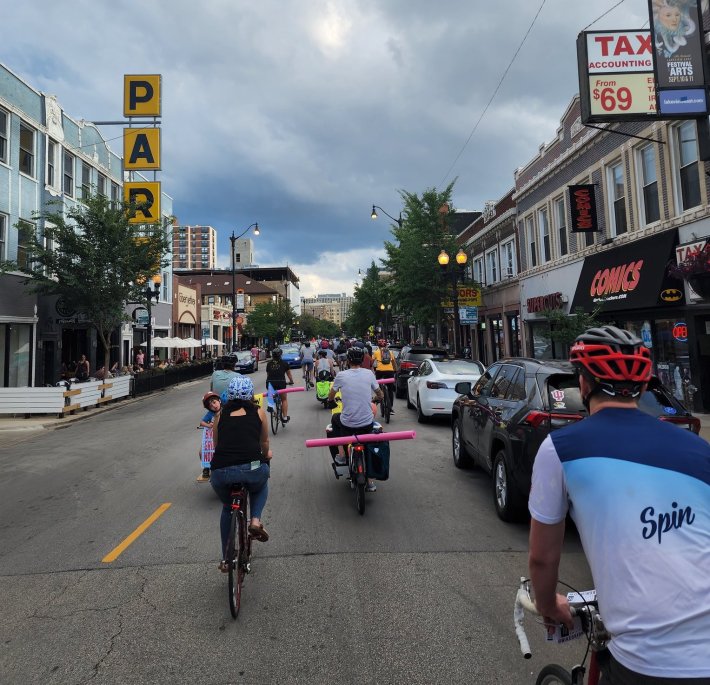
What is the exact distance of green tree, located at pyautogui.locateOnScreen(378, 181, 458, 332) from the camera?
26062 mm

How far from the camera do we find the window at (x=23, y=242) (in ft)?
63.7

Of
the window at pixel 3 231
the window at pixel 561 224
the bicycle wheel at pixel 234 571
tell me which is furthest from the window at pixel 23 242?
the window at pixel 561 224

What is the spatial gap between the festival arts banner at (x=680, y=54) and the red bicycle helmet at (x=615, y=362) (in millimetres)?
11461

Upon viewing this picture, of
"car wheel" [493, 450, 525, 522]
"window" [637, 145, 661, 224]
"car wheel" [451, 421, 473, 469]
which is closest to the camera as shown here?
"car wheel" [493, 450, 525, 522]

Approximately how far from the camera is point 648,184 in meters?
14.5

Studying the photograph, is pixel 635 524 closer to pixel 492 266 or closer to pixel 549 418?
pixel 549 418

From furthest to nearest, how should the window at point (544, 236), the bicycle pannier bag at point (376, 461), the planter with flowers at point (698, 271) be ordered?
1. the window at point (544, 236)
2. the planter with flowers at point (698, 271)
3. the bicycle pannier bag at point (376, 461)

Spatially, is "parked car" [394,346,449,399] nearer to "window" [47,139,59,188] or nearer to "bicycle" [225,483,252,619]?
"bicycle" [225,483,252,619]


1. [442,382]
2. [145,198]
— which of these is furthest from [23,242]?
[442,382]

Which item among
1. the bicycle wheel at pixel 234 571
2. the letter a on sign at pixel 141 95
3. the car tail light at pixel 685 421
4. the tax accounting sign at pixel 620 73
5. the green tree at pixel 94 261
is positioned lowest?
the bicycle wheel at pixel 234 571

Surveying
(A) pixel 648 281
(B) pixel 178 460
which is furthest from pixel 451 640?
(A) pixel 648 281

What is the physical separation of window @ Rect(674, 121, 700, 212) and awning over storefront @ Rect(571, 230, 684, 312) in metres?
0.89

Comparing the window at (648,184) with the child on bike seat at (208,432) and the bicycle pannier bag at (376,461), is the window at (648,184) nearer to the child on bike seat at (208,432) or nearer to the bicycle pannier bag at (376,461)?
the bicycle pannier bag at (376,461)

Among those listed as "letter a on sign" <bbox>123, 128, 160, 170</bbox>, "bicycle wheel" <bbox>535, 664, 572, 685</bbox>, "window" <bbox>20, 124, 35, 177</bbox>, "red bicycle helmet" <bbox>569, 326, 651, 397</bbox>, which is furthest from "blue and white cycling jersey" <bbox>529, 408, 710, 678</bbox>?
"window" <bbox>20, 124, 35, 177</bbox>
